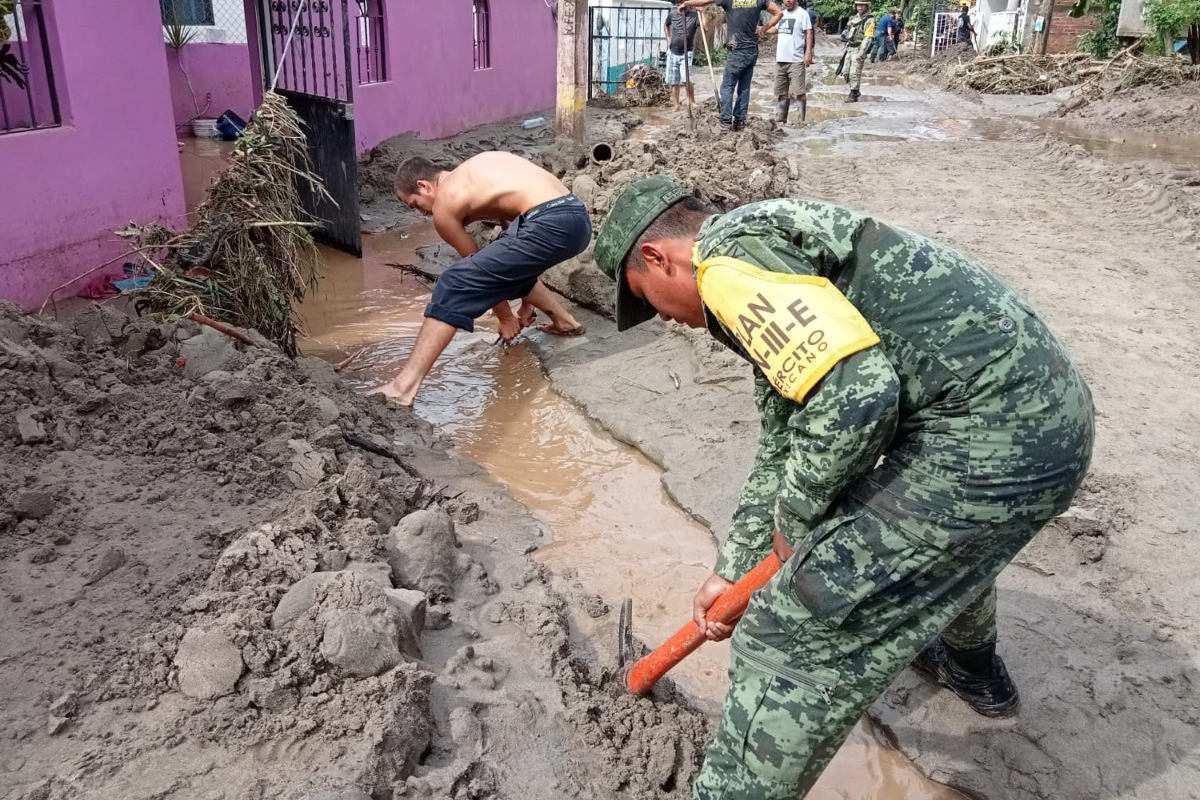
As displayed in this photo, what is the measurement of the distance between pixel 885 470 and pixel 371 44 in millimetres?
9563

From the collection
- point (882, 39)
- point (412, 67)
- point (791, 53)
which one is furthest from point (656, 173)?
point (882, 39)

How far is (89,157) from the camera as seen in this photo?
210 inches

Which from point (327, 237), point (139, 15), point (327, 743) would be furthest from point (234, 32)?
point (327, 743)

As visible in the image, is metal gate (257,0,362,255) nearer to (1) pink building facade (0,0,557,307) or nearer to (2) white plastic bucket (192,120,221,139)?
(1) pink building facade (0,0,557,307)

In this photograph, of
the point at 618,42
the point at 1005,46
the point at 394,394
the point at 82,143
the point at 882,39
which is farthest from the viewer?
the point at 882,39

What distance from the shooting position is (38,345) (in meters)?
3.84

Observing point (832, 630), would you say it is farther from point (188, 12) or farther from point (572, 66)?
point (188, 12)

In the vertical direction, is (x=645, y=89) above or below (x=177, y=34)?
below

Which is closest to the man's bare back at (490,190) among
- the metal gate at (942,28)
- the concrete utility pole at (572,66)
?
the concrete utility pole at (572,66)

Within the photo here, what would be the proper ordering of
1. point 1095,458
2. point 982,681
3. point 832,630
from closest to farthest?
1. point 832,630
2. point 982,681
3. point 1095,458

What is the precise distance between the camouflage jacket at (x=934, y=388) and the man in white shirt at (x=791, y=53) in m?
10.9

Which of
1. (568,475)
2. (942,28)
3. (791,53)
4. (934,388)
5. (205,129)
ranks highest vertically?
(942,28)

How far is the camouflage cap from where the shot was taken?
198 cm

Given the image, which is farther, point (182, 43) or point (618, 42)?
point (618, 42)
